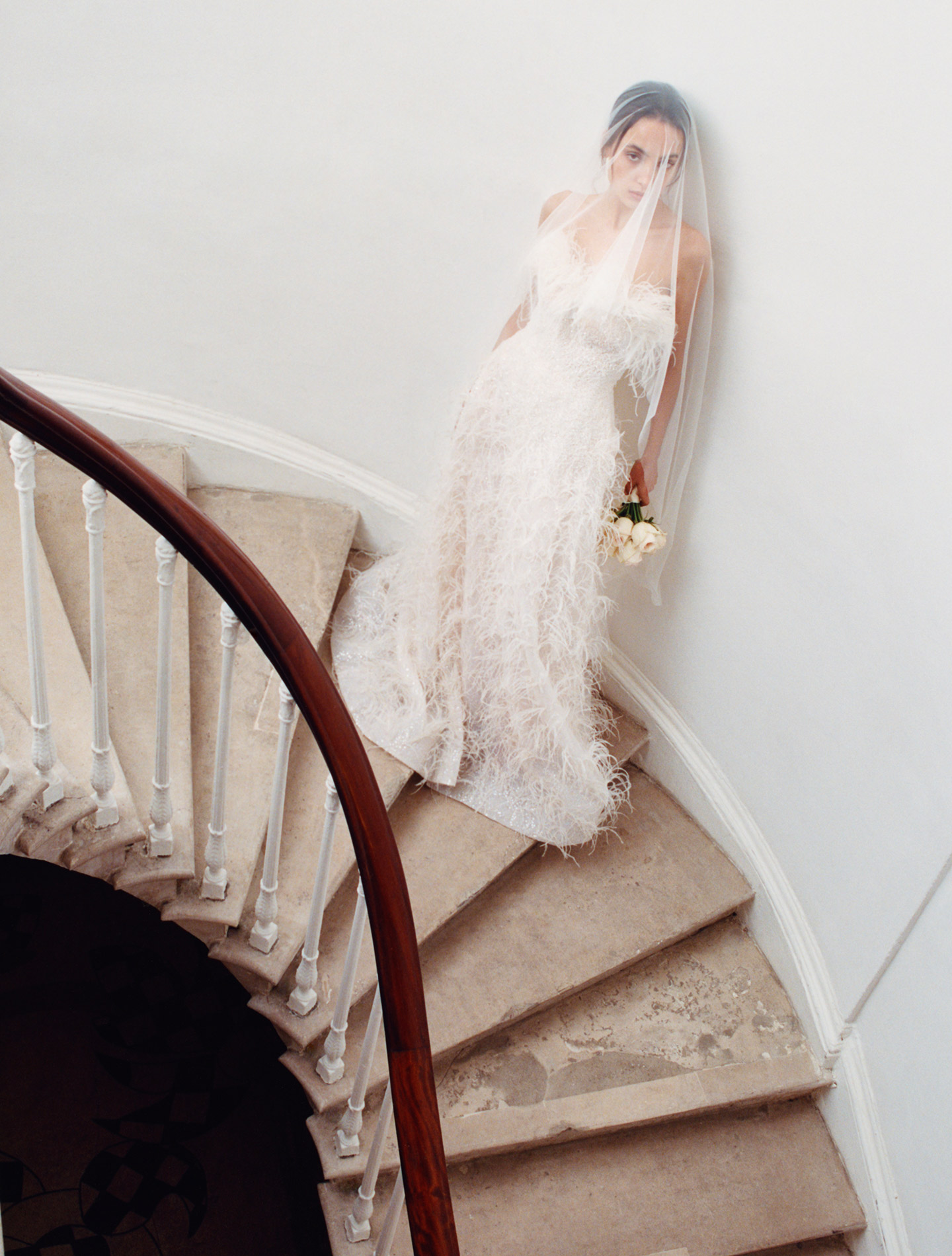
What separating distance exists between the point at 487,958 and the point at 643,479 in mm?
1282

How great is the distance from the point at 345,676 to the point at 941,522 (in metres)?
1.57

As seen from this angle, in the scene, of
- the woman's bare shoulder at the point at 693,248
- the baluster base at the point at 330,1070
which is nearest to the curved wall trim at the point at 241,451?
the woman's bare shoulder at the point at 693,248

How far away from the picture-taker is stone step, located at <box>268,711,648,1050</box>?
7.45ft

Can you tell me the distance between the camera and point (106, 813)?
6.35 feet

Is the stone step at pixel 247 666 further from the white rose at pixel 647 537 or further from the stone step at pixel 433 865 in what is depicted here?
the white rose at pixel 647 537

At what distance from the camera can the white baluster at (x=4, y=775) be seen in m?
1.83

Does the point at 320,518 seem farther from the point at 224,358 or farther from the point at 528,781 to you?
the point at 528,781

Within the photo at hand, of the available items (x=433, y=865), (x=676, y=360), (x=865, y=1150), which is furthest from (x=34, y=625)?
(x=865, y=1150)

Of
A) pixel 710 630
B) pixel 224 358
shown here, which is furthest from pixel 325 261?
pixel 710 630

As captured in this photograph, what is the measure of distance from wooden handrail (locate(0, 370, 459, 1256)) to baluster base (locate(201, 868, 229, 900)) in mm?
678

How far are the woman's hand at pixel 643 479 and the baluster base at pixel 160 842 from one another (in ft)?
4.56

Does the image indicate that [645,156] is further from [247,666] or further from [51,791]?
[51,791]

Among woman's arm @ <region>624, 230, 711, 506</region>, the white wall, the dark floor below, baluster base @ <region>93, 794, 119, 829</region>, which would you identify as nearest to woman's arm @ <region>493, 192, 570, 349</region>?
the white wall

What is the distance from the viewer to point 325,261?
111 inches
